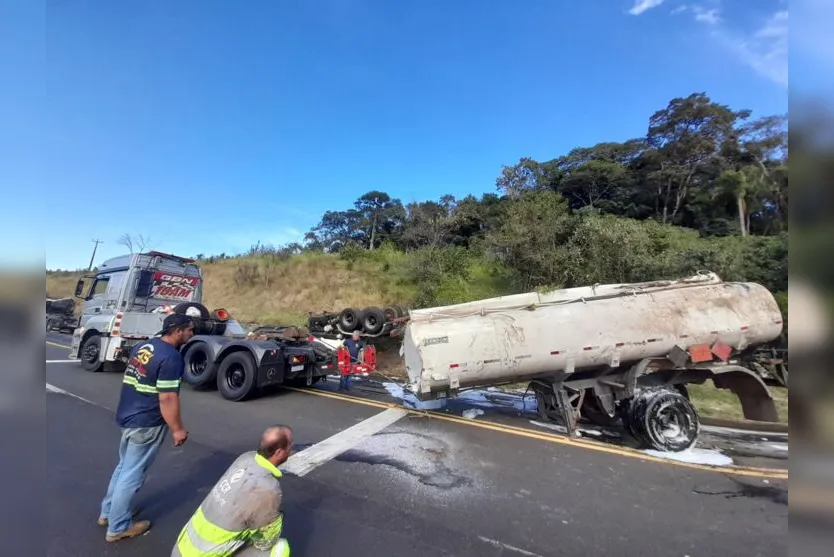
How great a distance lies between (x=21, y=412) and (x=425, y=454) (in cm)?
445

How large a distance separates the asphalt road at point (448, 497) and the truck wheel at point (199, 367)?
209cm

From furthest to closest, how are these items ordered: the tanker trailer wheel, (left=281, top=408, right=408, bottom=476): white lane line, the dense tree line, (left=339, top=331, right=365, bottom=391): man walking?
(left=339, top=331, right=365, bottom=391): man walking < the tanker trailer wheel < (left=281, top=408, right=408, bottom=476): white lane line < the dense tree line

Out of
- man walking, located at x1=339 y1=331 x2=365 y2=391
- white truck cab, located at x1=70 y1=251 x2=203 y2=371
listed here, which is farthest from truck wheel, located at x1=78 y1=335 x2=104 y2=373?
man walking, located at x1=339 y1=331 x2=365 y2=391

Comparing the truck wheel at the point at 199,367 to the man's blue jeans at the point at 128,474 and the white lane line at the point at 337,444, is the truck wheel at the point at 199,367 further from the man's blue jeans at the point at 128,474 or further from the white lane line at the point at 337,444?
the man's blue jeans at the point at 128,474

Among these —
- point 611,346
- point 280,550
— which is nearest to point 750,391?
point 611,346

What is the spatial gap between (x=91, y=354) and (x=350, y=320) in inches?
290

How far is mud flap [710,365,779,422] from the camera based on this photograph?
647cm

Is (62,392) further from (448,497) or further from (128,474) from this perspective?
(448,497)

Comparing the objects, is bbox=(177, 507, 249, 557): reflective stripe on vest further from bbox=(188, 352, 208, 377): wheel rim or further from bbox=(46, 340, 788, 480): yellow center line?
bbox=(188, 352, 208, 377): wheel rim

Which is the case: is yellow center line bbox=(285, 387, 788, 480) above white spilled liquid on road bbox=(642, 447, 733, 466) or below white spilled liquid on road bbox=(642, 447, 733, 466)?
below

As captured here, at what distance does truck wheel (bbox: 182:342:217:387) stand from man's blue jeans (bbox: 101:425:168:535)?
202 inches

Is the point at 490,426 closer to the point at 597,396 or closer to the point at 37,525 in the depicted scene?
the point at 597,396

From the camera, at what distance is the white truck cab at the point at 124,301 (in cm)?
969

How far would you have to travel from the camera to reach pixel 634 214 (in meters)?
29.9
